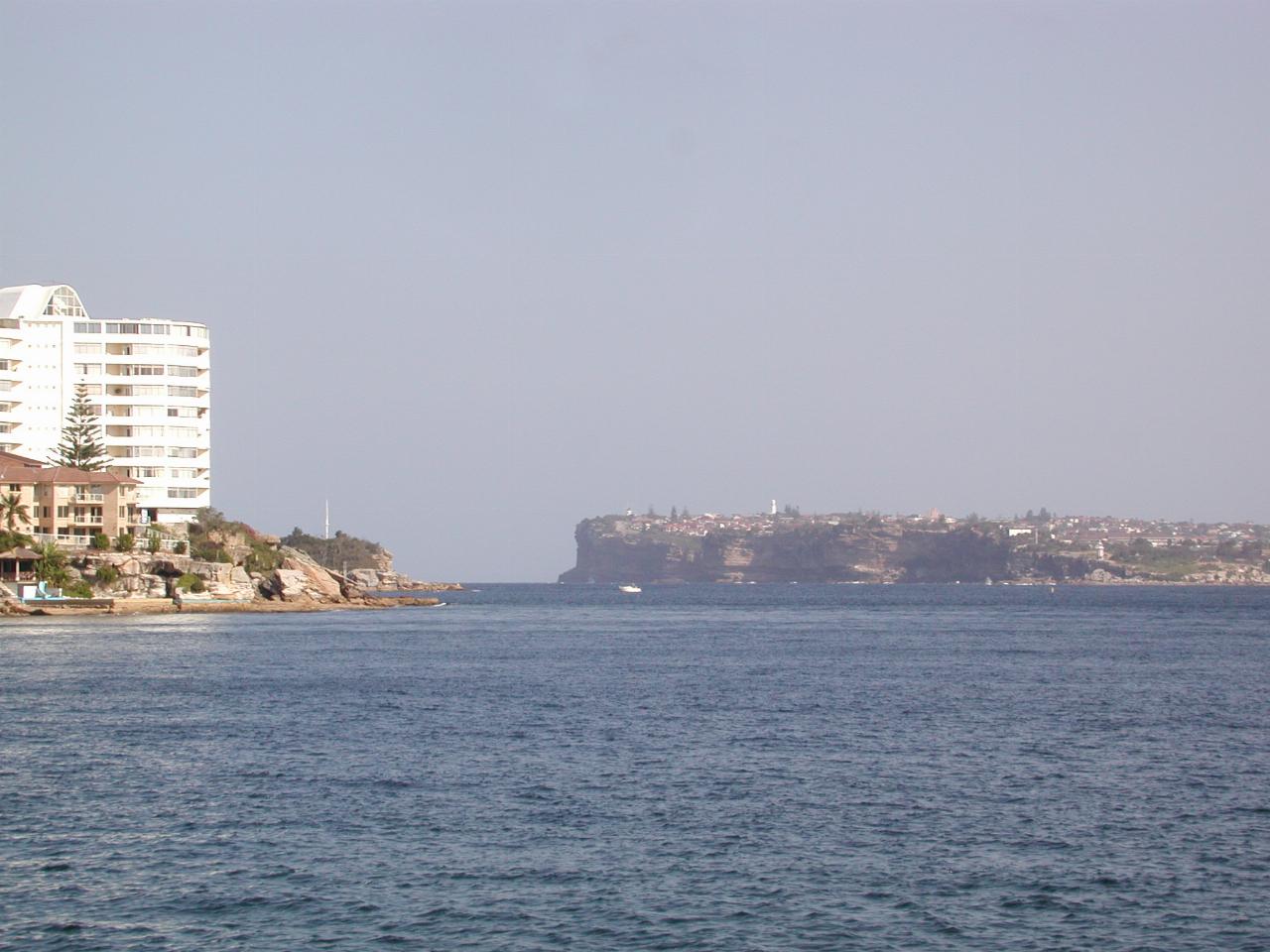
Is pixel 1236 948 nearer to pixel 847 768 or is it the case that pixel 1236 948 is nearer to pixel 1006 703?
pixel 847 768

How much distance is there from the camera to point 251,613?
116 metres

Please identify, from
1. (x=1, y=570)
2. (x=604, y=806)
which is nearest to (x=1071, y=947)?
(x=604, y=806)

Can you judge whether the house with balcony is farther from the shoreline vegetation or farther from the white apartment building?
the white apartment building

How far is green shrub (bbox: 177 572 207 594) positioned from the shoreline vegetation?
76mm

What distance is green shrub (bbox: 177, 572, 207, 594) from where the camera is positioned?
112 metres

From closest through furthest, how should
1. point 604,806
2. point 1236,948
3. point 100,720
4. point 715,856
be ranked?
point 1236,948, point 715,856, point 604,806, point 100,720

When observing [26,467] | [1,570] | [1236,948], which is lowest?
[1236,948]

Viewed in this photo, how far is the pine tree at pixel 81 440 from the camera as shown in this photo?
120438 mm

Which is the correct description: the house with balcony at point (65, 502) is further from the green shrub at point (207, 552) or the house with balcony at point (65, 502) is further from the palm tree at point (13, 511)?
the green shrub at point (207, 552)

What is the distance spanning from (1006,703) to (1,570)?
78.7 metres

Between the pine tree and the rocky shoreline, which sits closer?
the rocky shoreline

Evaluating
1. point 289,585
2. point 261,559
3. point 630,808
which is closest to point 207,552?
point 261,559

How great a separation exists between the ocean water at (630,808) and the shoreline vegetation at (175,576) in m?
39.6

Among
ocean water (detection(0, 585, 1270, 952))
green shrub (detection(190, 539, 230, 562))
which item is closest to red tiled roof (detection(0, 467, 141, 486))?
green shrub (detection(190, 539, 230, 562))
